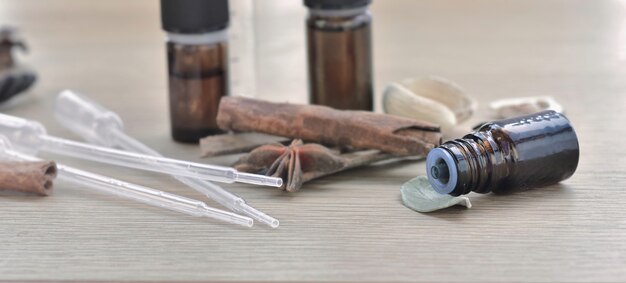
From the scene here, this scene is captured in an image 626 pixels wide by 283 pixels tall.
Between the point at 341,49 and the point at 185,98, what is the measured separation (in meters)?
0.18

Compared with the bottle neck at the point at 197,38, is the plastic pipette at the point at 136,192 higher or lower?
lower

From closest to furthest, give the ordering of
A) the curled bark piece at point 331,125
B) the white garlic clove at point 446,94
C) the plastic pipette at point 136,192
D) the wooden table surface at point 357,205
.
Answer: the wooden table surface at point 357,205 → the plastic pipette at point 136,192 → the curled bark piece at point 331,125 → the white garlic clove at point 446,94

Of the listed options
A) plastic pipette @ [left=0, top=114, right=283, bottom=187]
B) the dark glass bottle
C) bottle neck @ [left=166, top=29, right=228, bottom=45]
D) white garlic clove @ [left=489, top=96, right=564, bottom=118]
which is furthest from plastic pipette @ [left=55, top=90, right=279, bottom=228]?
white garlic clove @ [left=489, top=96, right=564, bottom=118]

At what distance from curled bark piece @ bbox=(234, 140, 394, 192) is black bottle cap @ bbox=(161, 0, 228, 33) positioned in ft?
0.52

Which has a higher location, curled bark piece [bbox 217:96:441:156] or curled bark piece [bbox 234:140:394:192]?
curled bark piece [bbox 217:96:441:156]

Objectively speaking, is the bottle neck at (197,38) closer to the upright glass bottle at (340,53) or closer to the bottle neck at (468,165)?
the upright glass bottle at (340,53)

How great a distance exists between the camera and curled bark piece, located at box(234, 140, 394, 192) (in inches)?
40.5

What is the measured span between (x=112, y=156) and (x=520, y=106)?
1.52 feet

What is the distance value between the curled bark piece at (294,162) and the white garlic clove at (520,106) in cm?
26

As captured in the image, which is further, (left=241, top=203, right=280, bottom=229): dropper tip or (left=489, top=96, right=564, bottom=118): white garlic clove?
(left=489, top=96, right=564, bottom=118): white garlic clove

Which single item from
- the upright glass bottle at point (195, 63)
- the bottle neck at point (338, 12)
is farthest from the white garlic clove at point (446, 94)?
the upright glass bottle at point (195, 63)

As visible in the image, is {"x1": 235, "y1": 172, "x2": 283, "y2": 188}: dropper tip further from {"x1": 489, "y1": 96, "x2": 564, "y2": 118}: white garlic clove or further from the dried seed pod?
{"x1": 489, "y1": 96, "x2": 564, "y2": 118}: white garlic clove

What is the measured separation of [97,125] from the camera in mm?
1183

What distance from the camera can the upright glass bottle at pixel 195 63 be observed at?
112cm
